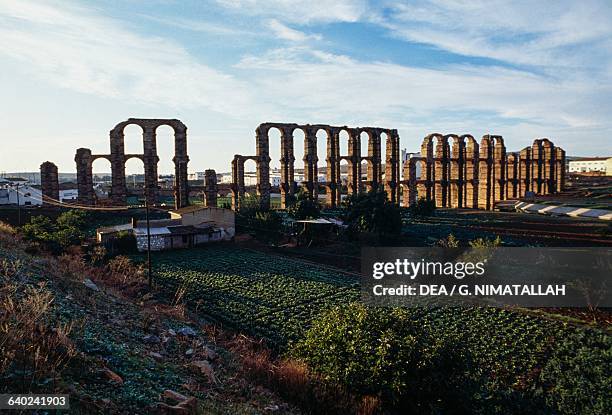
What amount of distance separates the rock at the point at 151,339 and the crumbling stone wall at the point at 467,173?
48.6 meters

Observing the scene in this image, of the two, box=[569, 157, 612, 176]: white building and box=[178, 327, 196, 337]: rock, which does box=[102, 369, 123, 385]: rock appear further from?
box=[569, 157, 612, 176]: white building

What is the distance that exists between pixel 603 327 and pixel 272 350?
1206 centimetres

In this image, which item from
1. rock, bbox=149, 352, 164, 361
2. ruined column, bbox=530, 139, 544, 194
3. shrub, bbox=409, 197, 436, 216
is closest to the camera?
rock, bbox=149, 352, 164, 361

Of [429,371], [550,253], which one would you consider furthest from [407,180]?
[429,371]

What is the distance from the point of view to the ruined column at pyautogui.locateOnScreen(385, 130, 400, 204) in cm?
5503

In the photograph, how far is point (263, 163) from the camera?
48.1 meters

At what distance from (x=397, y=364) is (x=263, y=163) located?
40.8 meters

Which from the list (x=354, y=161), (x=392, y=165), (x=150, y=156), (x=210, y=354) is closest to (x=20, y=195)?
(x=150, y=156)

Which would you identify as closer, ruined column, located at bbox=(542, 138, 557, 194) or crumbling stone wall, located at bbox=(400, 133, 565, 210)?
crumbling stone wall, located at bbox=(400, 133, 565, 210)

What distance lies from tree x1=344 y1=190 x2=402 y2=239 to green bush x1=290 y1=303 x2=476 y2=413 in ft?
72.4

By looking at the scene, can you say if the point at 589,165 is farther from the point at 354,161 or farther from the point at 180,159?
the point at 180,159

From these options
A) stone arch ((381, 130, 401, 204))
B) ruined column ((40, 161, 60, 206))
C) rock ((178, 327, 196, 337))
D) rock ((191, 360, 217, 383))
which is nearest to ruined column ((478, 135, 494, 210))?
stone arch ((381, 130, 401, 204))

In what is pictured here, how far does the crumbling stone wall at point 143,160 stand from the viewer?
138 ft

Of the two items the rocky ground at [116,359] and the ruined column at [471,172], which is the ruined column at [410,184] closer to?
the ruined column at [471,172]
